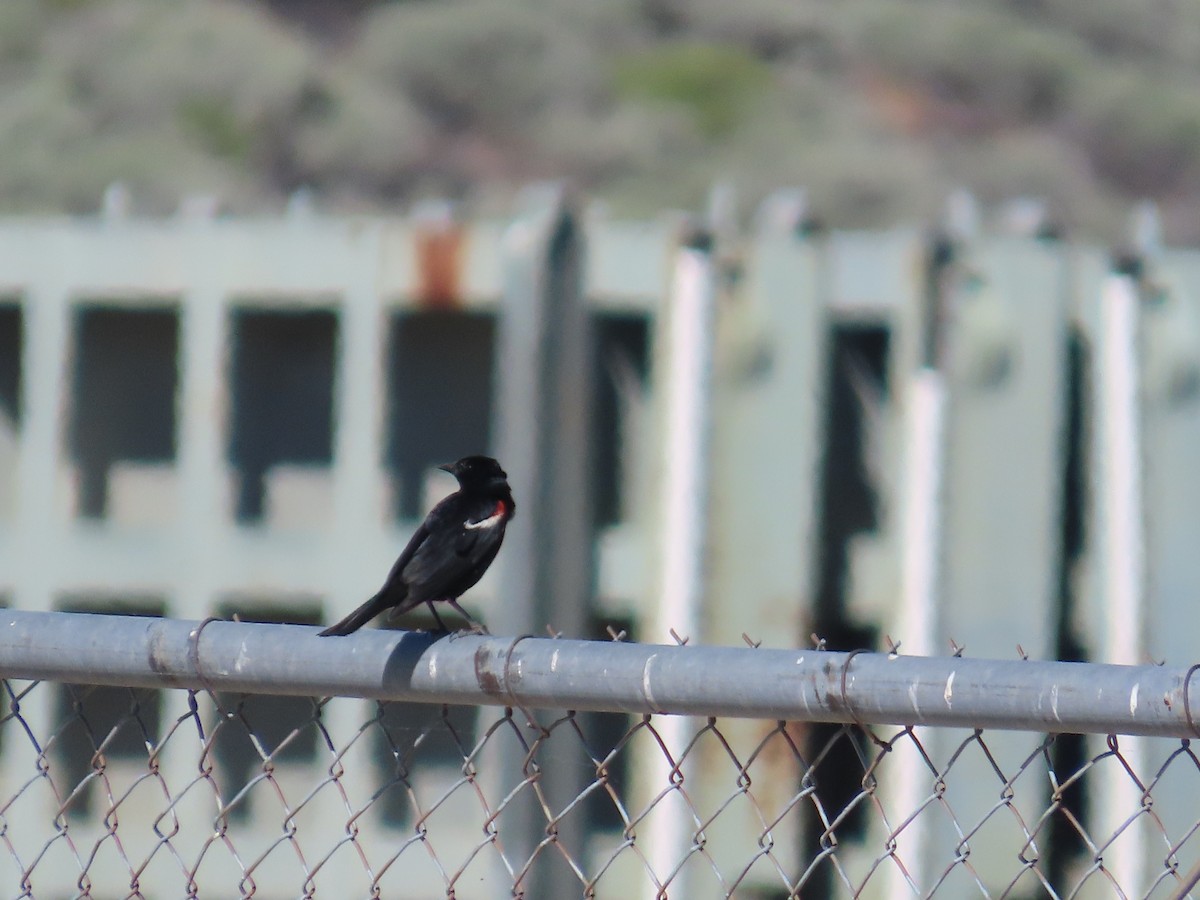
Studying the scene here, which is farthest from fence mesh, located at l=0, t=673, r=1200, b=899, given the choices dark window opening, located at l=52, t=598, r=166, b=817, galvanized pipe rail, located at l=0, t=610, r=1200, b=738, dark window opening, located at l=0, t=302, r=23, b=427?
galvanized pipe rail, located at l=0, t=610, r=1200, b=738

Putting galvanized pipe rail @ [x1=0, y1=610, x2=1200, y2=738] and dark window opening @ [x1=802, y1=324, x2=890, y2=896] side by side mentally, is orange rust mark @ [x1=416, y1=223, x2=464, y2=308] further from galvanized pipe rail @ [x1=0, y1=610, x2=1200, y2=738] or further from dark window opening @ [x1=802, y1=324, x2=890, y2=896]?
galvanized pipe rail @ [x1=0, y1=610, x2=1200, y2=738]

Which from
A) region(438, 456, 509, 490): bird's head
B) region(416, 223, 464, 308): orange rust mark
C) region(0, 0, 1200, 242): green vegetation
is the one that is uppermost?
region(0, 0, 1200, 242): green vegetation

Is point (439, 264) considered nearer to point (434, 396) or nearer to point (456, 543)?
point (434, 396)

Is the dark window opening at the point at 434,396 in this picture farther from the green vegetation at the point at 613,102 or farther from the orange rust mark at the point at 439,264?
the green vegetation at the point at 613,102

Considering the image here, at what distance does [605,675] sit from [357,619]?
23.1 inches

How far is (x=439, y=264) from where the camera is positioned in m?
8.52

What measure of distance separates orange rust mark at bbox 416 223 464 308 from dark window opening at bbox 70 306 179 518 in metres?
1.70

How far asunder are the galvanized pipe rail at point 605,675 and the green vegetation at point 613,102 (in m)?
21.3

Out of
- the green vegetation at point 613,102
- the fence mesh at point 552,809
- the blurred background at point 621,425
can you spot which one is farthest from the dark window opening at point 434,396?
the green vegetation at point 613,102

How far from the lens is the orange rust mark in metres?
8.48

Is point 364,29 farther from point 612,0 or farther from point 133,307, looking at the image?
point 133,307

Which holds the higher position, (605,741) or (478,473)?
(478,473)

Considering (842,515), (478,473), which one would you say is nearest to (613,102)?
(842,515)

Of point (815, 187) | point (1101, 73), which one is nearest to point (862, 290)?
point (815, 187)
